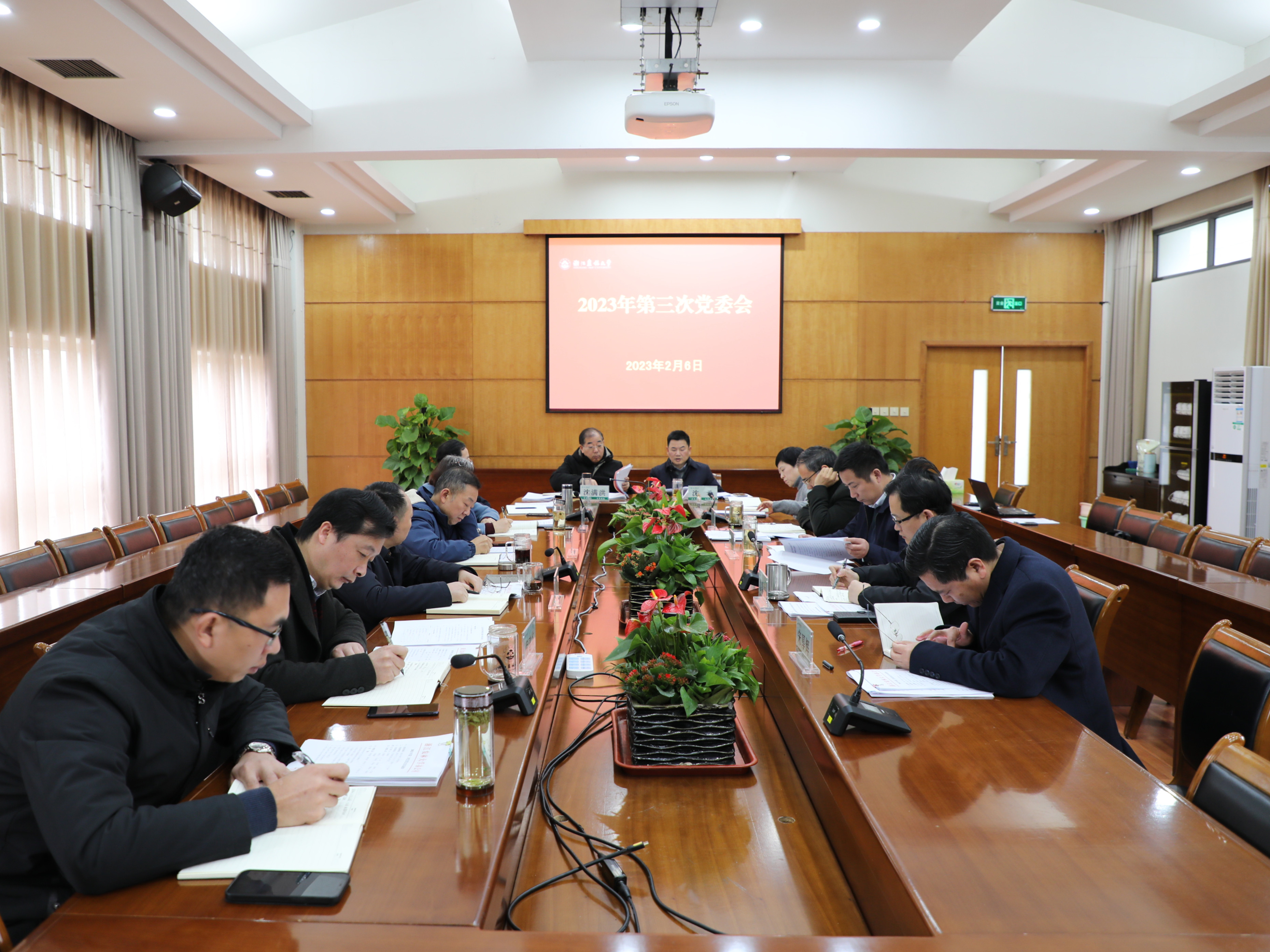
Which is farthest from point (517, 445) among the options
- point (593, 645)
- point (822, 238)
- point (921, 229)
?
point (593, 645)

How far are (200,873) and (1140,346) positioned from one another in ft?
28.5

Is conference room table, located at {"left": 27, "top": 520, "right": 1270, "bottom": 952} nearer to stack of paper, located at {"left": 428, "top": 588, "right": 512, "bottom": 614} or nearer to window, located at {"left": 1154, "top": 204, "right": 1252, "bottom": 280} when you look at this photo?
stack of paper, located at {"left": 428, "top": 588, "right": 512, "bottom": 614}

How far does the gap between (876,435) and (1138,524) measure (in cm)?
317

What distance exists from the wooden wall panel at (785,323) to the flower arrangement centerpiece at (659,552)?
4950 millimetres

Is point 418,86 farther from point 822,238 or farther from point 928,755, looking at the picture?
point 928,755

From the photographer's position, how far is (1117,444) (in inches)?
323

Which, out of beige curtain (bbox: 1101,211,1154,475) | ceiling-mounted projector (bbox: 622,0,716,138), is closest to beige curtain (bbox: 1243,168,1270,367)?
beige curtain (bbox: 1101,211,1154,475)

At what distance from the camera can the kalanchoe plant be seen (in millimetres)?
1941

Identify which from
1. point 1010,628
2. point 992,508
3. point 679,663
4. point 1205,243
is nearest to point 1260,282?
point 1205,243

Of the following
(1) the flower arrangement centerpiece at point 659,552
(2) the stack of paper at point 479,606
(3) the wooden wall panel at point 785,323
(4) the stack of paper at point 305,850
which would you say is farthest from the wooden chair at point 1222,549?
(3) the wooden wall panel at point 785,323

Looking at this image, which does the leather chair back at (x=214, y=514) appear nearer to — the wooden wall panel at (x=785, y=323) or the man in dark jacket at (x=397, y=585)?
the man in dark jacket at (x=397, y=585)

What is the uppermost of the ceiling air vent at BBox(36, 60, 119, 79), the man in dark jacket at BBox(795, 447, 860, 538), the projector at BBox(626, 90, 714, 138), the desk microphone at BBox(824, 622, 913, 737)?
the ceiling air vent at BBox(36, 60, 119, 79)

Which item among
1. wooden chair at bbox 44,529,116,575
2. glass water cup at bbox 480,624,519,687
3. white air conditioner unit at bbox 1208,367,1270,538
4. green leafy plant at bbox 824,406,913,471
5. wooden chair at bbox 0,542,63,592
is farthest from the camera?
green leafy plant at bbox 824,406,913,471

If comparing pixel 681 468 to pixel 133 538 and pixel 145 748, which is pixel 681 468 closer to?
pixel 133 538
